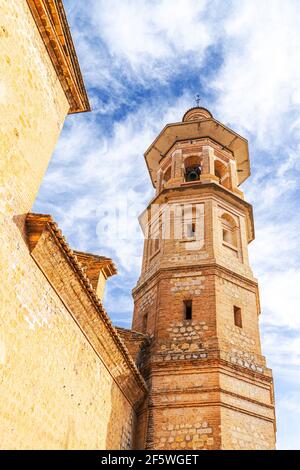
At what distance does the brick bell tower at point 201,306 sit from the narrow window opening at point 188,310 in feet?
0.24

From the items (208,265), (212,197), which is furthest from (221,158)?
(208,265)

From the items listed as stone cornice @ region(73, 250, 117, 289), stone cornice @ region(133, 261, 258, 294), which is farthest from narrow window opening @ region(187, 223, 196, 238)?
stone cornice @ region(73, 250, 117, 289)

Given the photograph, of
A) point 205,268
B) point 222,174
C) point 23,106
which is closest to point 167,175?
point 222,174

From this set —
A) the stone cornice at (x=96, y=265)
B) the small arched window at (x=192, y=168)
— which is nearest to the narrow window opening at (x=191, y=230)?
the small arched window at (x=192, y=168)

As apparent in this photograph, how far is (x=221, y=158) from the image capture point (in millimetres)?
16391

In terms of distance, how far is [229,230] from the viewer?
14.1m

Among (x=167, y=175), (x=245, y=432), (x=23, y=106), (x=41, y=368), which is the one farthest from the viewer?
(x=167, y=175)

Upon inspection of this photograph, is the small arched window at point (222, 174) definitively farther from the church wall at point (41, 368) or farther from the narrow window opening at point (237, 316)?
the church wall at point (41, 368)

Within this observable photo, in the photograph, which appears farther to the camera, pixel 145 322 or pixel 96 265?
pixel 145 322

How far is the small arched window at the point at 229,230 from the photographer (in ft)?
45.4

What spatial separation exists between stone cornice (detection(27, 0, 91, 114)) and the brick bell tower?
578cm

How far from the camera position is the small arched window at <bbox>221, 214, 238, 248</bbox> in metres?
13.8

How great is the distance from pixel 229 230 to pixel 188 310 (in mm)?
3592

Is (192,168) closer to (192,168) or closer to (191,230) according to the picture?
(192,168)
